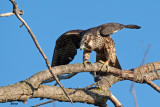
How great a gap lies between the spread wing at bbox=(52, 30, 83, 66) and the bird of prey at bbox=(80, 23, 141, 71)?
496 millimetres

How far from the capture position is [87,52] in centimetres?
590

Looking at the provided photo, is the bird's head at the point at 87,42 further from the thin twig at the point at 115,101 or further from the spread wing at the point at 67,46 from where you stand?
the thin twig at the point at 115,101

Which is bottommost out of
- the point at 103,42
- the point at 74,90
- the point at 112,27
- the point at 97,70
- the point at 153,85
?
the point at 153,85

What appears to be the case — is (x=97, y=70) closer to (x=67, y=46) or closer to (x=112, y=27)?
(x=112, y=27)

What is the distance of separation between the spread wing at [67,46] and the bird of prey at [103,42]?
50 centimetres

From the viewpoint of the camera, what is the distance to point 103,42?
593 cm

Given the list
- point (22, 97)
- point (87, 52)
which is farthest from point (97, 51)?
point (22, 97)

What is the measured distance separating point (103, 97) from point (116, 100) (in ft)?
1.31

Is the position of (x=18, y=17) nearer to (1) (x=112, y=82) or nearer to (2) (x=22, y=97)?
(2) (x=22, y=97)

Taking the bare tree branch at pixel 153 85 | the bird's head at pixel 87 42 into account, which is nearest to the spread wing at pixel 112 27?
the bird's head at pixel 87 42

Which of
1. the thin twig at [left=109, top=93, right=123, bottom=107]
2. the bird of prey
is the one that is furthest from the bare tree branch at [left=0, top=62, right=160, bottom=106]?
the bird of prey

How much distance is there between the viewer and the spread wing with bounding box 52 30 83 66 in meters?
6.27

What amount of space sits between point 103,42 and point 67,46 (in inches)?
39.9

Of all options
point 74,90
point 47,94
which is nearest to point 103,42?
point 74,90
